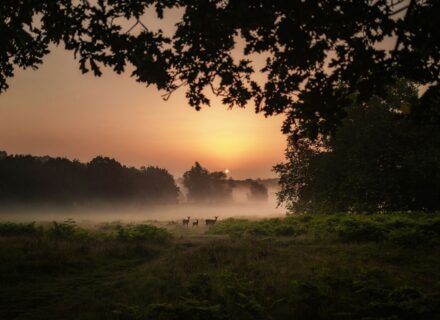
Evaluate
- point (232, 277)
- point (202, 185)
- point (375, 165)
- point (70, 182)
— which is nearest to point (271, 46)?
point (232, 277)

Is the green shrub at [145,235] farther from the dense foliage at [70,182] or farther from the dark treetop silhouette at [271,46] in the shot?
the dense foliage at [70,182]

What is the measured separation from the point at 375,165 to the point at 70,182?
232 ft

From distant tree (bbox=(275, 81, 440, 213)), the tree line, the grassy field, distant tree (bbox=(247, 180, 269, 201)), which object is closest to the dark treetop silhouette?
the grassy field

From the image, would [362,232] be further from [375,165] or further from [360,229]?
[375,165]

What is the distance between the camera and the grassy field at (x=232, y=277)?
744 centimetres

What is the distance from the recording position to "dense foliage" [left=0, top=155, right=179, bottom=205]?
75.2m

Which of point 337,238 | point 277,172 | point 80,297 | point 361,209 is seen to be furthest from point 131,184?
point 80,297

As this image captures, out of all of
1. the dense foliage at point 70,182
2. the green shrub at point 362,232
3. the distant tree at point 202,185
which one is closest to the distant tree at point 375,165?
the green shrub at point 362,232

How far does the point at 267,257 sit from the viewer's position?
13.8 meters

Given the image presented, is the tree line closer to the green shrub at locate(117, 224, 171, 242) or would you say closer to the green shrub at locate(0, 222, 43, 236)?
the green shrub at locate(0, 222, 43, 236)

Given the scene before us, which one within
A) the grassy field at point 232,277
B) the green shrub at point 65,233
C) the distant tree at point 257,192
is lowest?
the grassy field at point 232,277

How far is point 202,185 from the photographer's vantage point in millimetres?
125438

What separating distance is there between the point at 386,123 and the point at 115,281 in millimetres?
25124

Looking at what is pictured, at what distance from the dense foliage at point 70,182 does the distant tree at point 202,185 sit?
20690mm
